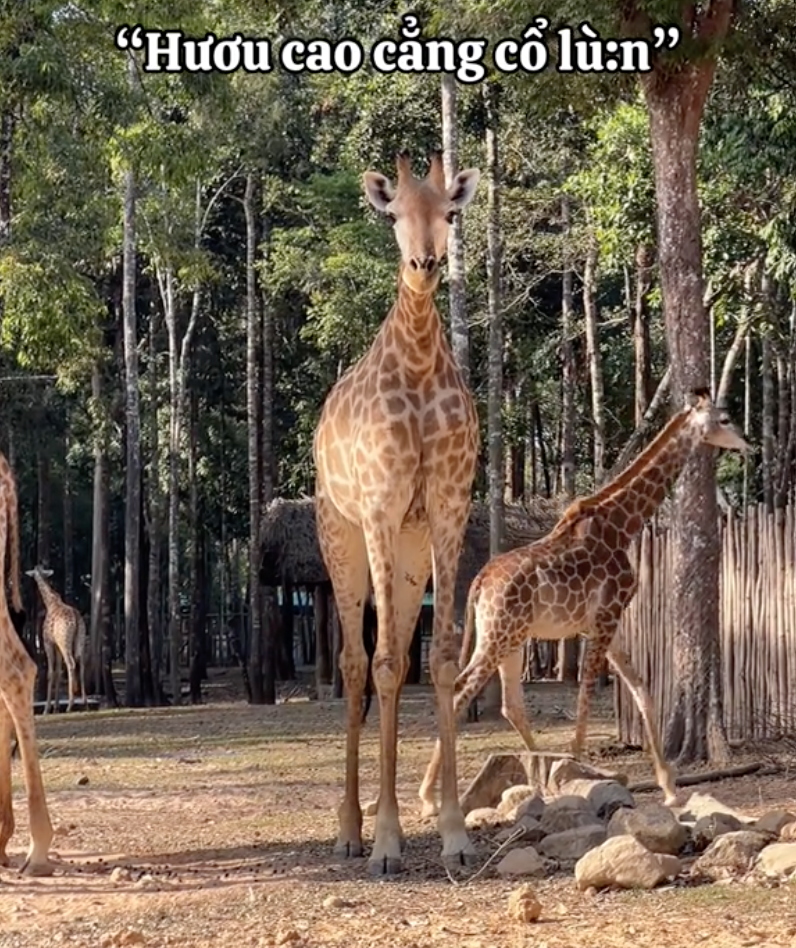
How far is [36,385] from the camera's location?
34.6 meters

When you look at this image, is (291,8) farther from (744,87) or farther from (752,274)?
(752,274)

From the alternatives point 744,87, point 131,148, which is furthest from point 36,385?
point 744,87

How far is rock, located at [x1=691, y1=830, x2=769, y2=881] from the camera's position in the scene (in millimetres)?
7066

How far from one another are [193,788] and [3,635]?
399 cm

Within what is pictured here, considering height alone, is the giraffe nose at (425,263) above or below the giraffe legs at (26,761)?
above

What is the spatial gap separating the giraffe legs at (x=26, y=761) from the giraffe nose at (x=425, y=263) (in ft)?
8.38

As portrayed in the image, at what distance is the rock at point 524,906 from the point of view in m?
6.38

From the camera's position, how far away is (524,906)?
640cm

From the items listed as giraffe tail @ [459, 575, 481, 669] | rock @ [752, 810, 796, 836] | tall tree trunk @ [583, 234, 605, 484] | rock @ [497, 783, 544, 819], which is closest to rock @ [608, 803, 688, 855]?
rock @ [752, 810, 796, 836]

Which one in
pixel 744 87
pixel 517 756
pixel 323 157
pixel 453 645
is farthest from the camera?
pixel 323 157

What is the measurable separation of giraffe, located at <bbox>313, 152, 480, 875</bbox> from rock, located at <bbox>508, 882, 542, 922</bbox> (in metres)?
1.28

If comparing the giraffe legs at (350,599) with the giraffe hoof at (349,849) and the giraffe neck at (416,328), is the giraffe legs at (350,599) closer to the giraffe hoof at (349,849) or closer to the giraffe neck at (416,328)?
the giraffe hoof at (349,849)

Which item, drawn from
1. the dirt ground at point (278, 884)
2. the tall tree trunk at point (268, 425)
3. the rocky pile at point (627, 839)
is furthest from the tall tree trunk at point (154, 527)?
the rocky pile at point (627, 839)

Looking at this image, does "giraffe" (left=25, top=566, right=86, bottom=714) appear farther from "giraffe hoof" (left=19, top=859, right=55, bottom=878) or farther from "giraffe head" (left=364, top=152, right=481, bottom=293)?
"giraffe head" (left=364, top=152, right=481, bottom=293)
